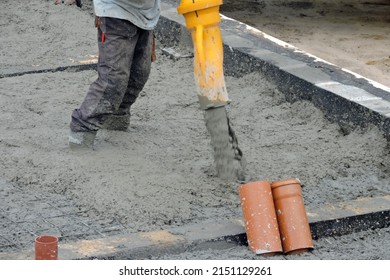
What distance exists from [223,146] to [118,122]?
91 cm

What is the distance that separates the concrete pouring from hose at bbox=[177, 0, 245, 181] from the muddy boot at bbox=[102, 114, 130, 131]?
81 cm

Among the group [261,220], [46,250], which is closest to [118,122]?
[261,220]

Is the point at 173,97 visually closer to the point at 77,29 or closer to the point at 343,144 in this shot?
the point at 343,144

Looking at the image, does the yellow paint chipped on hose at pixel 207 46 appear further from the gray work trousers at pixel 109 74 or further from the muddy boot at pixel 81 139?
the muddy boot at pixel 81 139

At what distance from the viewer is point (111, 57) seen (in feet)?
17.6

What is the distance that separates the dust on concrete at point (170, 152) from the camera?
4.84 m

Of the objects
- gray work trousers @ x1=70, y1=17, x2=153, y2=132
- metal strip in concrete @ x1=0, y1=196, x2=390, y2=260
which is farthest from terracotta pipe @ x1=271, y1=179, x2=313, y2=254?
gray work trousers @ x1=70, y1=17, x2=153, y2=132

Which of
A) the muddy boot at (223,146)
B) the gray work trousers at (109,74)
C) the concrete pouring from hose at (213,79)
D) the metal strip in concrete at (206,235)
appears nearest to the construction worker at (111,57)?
the gray work trousers at (109,74)

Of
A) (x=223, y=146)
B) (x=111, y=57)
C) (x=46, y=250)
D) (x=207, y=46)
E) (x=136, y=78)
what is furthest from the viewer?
(x=136, y=78)

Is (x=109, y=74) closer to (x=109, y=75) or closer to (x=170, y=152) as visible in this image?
(x=109, y=75)

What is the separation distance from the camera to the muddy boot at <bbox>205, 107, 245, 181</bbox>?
5.12 metres

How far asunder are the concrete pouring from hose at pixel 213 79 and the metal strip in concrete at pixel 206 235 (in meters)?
0.56

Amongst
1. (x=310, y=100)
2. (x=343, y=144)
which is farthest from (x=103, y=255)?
(x=310, y=100)

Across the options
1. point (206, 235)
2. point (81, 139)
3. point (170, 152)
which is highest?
point (81, 139)
